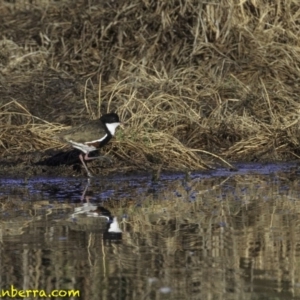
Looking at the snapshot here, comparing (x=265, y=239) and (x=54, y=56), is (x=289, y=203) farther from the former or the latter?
(x=54, y=56)

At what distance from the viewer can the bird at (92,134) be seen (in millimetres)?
10656

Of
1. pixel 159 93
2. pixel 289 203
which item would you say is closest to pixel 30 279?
pixel 289 203

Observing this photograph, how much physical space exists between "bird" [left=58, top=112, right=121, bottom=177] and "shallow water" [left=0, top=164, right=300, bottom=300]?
0.41m

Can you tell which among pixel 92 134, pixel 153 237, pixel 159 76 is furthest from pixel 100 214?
pixel 159 76

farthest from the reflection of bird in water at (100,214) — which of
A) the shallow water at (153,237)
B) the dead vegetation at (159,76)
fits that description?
the dead vegetation at (159,76)

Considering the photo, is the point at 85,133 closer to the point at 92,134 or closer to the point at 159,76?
the point at 92,134

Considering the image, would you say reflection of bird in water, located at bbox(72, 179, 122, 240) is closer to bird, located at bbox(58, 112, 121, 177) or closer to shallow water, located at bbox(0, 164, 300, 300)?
shallow water, located at bbox(0, 164, 300, 300)

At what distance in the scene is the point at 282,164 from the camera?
1208 cm

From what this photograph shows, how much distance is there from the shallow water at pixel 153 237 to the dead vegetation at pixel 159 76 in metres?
1.21

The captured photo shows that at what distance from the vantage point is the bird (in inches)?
420

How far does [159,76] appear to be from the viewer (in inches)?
550

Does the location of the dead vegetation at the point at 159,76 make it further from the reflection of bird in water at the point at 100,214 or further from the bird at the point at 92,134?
the reflection of bird in water at the point at 100,214

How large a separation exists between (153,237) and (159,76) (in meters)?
6.51

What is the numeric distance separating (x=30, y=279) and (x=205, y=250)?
143 cm
